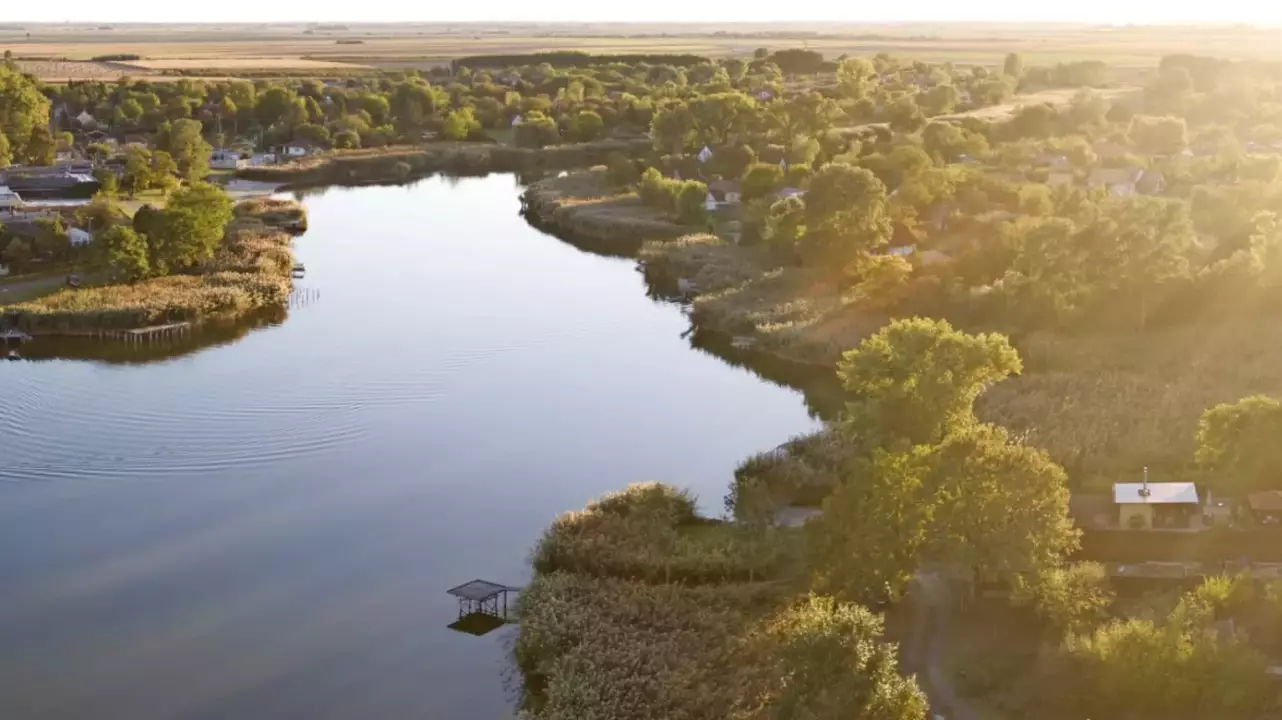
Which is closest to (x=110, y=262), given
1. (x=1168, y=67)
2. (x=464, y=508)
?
(x=464, y=508)

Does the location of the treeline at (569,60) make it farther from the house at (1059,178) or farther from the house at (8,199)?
the house at (8,199)

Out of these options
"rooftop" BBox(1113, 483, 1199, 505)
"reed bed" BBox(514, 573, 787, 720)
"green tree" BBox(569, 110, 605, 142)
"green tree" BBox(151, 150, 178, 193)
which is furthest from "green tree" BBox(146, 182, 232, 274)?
"green tree" BBox(569, 110, 605, 142)

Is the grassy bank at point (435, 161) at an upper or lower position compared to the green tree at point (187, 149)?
lower

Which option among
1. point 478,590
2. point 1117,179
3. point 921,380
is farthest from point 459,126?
point 478,590

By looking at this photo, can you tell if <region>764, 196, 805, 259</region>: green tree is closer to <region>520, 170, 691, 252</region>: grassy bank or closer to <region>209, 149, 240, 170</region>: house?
<region>520, 170, 691, 252</region>: grassy bank

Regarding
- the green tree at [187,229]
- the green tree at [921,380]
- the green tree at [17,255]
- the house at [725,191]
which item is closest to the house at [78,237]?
the green tree at [17,255]

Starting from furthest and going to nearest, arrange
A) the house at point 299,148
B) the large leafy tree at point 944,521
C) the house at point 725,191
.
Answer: the house at point 299,148
the house at point 725,191
the large leafy tree at point 944,521
